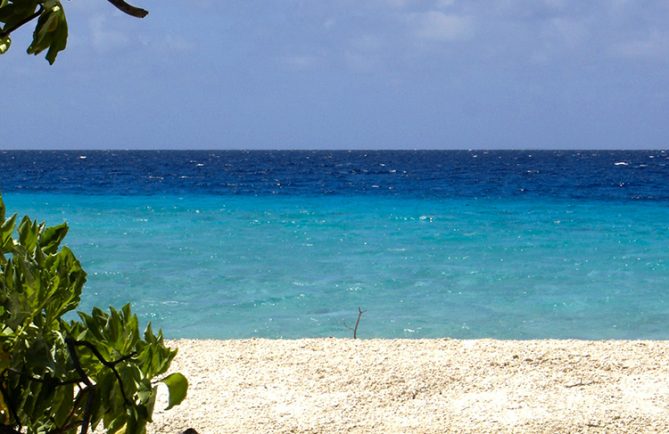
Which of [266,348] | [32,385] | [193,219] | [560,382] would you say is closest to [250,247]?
[193,219]

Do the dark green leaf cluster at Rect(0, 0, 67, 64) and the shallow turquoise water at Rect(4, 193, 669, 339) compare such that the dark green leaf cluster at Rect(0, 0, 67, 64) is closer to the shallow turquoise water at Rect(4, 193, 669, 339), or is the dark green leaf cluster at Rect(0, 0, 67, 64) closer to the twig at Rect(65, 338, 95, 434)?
the twig at Rect(65, 338, 95, 434)

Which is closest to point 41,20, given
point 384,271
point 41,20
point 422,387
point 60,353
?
point 41,20

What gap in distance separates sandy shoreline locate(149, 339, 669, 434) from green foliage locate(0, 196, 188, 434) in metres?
2.89

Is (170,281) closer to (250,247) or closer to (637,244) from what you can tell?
(250,247)

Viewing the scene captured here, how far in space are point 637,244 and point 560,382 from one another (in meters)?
11.7

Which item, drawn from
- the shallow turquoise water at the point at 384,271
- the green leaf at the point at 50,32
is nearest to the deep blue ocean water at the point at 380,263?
the shallow turquoise water at the point at 384,271

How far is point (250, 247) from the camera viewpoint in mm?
14773

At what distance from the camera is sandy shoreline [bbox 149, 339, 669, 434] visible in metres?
4.04

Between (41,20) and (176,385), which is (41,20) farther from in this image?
(176,385)

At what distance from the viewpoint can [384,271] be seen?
11992 mm

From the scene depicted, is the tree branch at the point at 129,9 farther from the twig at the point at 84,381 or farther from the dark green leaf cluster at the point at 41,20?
the twig at the point at 84,381

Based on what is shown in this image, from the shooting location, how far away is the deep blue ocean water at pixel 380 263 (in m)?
8.88

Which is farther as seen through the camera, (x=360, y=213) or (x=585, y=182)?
(x=585, y=182)

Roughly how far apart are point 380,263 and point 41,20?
1185 cm
